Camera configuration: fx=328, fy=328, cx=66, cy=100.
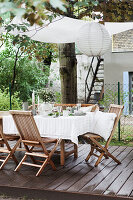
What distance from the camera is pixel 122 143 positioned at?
24.5 feet

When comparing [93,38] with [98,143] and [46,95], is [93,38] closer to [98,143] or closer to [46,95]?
[98,143]

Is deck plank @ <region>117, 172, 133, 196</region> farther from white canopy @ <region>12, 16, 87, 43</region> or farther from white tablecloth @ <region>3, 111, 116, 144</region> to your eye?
white canopy @ <region>12, 16, 87, 43</region>

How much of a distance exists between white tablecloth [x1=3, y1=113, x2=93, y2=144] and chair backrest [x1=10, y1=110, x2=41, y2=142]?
369mm

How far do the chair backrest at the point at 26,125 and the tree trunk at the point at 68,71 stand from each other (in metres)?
3.26

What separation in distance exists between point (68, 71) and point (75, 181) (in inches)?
156

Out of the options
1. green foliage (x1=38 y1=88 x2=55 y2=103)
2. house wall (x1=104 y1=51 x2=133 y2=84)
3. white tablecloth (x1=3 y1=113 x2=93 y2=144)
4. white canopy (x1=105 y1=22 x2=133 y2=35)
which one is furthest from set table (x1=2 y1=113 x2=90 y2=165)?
house wall (x1=104 y1=51 x2=133 y2=84)

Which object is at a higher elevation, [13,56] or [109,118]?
[13,56]

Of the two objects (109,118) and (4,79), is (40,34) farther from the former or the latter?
(4,79)

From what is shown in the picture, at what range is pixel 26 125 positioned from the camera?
184 inches

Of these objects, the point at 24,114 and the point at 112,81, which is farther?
the point at 112,81

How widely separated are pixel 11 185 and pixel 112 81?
9.42m

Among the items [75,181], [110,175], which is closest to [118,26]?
[110,175]

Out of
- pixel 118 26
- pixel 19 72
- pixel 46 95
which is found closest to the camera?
pixel 118 26

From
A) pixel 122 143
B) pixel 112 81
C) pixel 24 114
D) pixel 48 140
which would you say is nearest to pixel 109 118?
pixel 48 140
